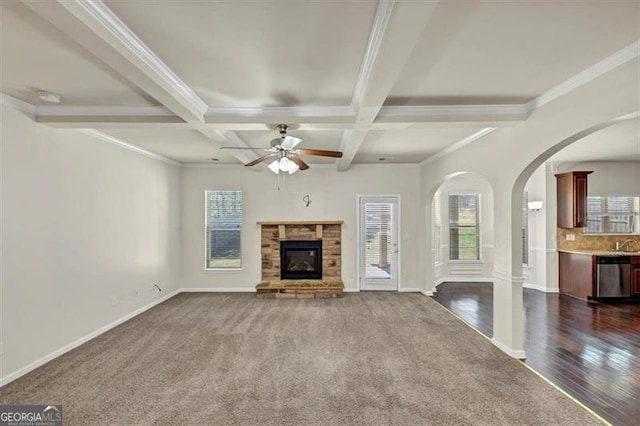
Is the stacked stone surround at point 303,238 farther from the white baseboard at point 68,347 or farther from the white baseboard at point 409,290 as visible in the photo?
the white baseboard at point 68,347

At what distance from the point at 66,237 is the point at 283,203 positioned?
12.5 feet

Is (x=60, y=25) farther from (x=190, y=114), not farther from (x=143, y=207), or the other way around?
(x=143, y=207)

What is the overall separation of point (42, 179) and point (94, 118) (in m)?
0.93

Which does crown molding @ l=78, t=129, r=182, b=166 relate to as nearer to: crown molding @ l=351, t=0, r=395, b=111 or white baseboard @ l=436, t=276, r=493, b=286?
crown molding @ l=351, t=0, r=395, b=111

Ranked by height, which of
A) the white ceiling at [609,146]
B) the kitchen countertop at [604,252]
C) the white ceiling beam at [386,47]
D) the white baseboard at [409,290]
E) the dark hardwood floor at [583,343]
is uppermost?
the white ceiling at [609,146]

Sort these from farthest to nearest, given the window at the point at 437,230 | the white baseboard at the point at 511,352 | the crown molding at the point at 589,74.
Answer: the window at the point at 437,230, the white baseboard at the point at 511,352, the crown molding at the point at 589,74

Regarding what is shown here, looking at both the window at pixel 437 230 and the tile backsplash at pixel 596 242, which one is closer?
the tile backsplash at pixel 596 242

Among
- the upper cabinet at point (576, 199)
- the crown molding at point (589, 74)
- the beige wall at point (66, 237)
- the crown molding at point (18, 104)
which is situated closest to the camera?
the crown molding at point (589, 74)

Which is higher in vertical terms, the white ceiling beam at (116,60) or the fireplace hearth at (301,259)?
the white ceiling beam at (116,60)

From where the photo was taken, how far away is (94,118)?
3293mm

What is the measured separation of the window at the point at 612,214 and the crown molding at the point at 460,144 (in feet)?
12.5

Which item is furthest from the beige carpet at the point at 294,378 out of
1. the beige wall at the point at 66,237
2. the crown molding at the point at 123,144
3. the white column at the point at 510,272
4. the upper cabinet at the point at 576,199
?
the upper cabinet at the point at 576,199

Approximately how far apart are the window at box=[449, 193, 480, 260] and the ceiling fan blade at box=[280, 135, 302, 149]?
549 cm

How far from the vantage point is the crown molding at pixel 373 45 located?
167 centimetres
